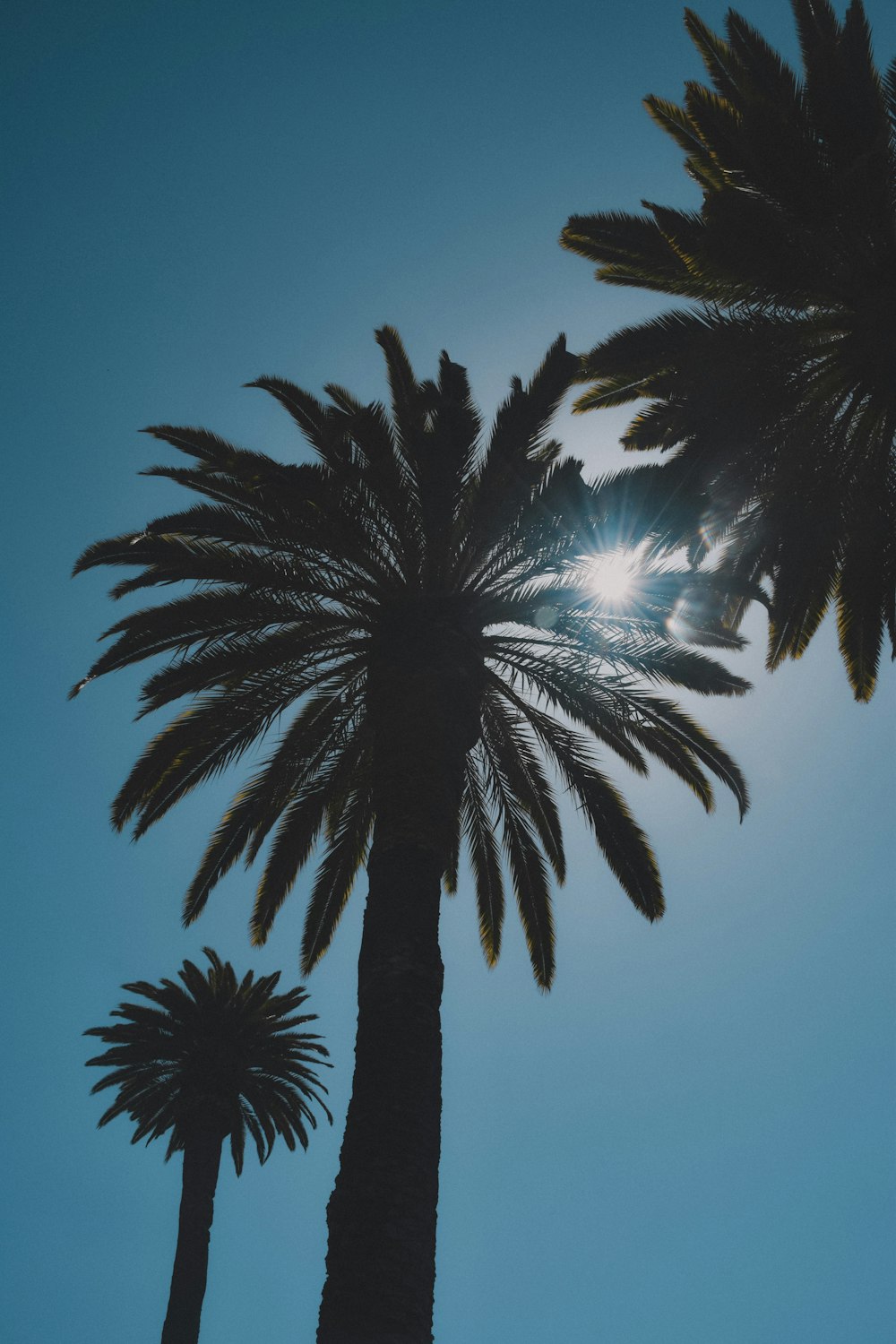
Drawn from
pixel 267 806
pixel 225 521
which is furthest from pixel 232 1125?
pixel 225 521

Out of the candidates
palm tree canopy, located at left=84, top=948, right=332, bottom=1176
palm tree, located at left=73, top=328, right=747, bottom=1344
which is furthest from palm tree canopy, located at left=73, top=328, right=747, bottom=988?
palm tree canopy, located at left=84, top=948, right=332, bottom=1176

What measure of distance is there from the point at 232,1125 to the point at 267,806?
1433 centimetres

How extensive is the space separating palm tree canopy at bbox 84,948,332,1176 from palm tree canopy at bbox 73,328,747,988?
11893mm

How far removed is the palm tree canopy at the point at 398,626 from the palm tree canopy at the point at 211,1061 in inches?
468

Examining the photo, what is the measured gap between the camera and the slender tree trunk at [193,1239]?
67.6 feet

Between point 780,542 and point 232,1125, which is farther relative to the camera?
point 232,1125

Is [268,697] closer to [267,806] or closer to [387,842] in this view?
[267,806]

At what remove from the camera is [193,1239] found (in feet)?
70.8

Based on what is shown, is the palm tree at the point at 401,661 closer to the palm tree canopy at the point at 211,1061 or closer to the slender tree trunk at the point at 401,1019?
the slender tree trunk at the point at 401,1019

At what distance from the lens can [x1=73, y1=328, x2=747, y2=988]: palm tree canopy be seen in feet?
34.0

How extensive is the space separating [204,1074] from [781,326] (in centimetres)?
2062

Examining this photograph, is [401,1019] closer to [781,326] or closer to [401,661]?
[401,661]

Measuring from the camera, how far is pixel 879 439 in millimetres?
10680

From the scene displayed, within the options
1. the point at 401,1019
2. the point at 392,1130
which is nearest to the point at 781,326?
the point at 401,1019
